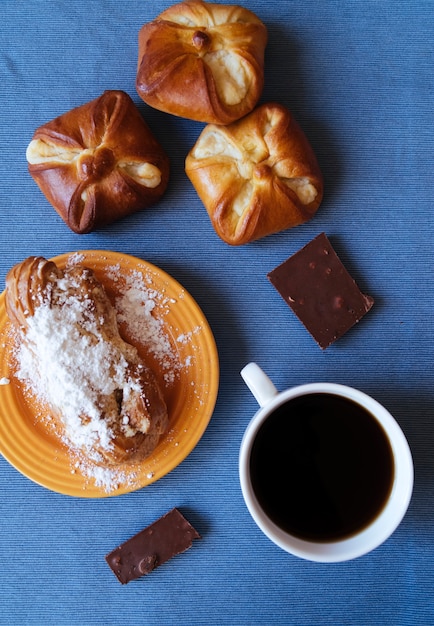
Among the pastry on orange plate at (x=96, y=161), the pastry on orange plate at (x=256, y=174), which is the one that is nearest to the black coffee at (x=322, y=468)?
the pastry on orange plate at (x=256, y=174)

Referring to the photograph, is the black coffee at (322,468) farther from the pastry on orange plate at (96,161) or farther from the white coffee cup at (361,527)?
the pastry on orange plate at (96,161)

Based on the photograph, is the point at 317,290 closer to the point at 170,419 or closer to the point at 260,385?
the point at 260,385

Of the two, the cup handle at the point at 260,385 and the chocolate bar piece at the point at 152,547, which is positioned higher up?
the cup handle at the point at 260,385

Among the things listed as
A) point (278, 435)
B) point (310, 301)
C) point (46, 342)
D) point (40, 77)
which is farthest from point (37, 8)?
point (278, 435)

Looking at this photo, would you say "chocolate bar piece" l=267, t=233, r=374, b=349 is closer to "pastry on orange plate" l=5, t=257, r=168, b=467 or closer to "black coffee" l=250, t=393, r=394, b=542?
"black coffee" l=250, t=393, r=394, b=542

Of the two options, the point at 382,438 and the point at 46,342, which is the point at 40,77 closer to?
A: the point at 46,342

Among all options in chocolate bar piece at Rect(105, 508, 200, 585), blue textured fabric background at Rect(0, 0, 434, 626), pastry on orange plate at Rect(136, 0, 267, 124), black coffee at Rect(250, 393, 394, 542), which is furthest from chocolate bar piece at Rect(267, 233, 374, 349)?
chocolate bar piece at Rect(105, 508, 200, 585)

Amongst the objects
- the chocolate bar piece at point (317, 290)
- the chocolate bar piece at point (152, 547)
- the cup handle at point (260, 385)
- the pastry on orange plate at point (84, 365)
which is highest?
the pastry on orange plate at point (84, 365)
